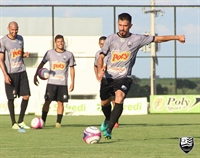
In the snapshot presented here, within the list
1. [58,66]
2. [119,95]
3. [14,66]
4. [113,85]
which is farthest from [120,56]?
[58,66]

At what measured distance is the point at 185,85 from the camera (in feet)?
119

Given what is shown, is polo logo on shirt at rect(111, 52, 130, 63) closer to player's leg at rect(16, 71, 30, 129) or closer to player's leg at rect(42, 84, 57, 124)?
player's leg at rect(16, 71, 30, 129)

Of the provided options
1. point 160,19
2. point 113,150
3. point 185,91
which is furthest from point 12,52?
point 185,91

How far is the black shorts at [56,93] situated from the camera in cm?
1419

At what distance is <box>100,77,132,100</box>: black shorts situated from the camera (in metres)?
10.0

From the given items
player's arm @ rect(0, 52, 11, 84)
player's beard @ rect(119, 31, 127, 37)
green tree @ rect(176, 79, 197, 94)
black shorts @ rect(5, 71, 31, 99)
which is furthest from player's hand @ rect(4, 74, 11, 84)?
green tree @ rect(176, 79, 197, 94)

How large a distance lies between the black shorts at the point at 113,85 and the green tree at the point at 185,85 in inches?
917

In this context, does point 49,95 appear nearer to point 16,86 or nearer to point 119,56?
point 16,86

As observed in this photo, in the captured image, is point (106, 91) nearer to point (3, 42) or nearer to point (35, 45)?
point (3, 42)

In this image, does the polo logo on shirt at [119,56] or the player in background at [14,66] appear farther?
the player in background at [14,66]

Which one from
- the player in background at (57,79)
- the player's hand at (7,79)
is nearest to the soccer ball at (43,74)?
the player in background at (57,79)

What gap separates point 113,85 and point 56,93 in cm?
426

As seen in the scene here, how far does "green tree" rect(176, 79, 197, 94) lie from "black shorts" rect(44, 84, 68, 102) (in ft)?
64.7

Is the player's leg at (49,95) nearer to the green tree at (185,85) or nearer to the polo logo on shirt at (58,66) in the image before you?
the polo logo on shirt at (58,66)
